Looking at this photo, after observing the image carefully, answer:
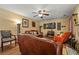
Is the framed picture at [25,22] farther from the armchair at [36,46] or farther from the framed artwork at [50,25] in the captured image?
the framed artwork at [50,25]

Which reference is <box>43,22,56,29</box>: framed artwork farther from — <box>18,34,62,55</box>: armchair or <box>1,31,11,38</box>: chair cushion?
<box>1,31,11,38</box>: chair cushion

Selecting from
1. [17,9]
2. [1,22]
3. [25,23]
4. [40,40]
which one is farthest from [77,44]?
[1,22]

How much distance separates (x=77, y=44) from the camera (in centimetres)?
238

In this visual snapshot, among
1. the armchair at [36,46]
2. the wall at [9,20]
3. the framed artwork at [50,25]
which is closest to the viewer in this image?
the armchair at [36,46]

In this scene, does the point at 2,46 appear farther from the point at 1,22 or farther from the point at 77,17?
the point at 77,17

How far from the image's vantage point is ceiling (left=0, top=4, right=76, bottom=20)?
2381 mm

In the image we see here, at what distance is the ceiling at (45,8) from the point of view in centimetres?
238

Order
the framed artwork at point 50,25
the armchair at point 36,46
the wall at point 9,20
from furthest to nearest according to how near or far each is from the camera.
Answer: the framed artwork at point 50,25 < the wall at point 9,20 < the armchair at point 36,46

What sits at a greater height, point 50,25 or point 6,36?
point 50,25

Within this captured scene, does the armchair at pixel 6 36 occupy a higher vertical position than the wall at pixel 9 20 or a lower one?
lower

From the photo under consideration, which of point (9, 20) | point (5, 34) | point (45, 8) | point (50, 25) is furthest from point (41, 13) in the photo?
point (5, 34)

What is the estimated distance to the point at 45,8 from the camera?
2420 mm

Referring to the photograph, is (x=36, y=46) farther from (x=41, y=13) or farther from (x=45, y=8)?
(x=45, y=8)

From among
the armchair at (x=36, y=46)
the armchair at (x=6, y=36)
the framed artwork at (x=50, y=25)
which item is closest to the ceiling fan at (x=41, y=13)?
the framed artwork at (x=50, y=25)
